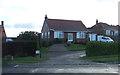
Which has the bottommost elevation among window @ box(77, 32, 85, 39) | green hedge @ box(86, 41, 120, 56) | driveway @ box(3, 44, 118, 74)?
driveway @ box(3, 44, 118, 74)

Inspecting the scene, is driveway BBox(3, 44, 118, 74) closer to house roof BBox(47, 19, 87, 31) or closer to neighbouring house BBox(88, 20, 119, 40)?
house roof BBox(47, 19, 87, 31)

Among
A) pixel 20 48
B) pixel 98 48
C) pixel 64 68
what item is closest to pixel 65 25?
pixel 98 48

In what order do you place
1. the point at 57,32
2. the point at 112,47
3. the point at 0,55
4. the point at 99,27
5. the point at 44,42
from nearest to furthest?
the point at 0,55 < the point at 112,47 < the point at 44,42 < the point at 57,32 < the point at 99,27

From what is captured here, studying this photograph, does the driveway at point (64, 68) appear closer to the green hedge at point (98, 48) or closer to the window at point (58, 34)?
the green hedge at point (98, 48)

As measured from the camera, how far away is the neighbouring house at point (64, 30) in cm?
4372

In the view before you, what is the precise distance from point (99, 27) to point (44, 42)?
30.8 m

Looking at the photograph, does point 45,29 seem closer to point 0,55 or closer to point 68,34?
point 68,34

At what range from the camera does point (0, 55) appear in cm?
2111

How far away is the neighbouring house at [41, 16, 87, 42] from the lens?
4372 cm

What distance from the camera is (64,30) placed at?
4428cm

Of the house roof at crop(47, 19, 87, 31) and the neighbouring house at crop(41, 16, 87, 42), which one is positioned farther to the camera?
the house roof at crop(47, 19, 87, 31)

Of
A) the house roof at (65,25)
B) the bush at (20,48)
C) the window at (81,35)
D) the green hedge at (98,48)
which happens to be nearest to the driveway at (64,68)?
the bush at (20,48)

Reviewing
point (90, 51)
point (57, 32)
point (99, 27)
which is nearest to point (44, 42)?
point (57, 32)

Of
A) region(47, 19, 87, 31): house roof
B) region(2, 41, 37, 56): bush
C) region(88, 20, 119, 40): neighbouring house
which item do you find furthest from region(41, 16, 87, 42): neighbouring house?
region(2, 41, 37, 56): bush
